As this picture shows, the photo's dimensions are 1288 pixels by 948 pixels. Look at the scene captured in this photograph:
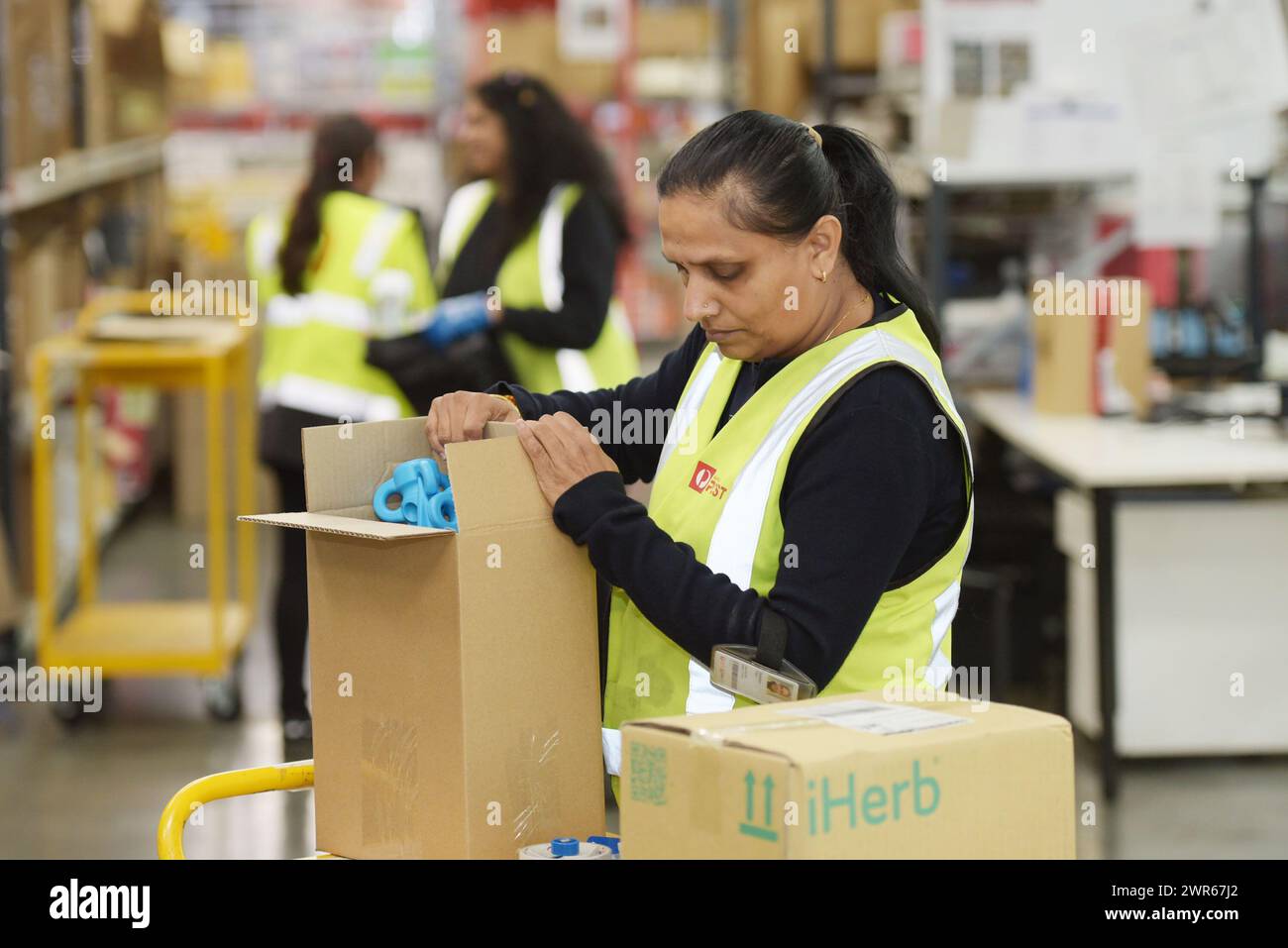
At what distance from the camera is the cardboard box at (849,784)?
138cm

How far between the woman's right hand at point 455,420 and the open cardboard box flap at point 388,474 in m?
0.02

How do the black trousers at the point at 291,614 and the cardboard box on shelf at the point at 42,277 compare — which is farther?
the cardboard box on shelf at the point at 42,277

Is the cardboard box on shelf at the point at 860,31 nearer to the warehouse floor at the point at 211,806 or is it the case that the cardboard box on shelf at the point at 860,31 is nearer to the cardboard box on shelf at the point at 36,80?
the cardboard box on shelf at the point at 36,80

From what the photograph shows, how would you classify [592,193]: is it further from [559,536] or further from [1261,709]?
[559,536]

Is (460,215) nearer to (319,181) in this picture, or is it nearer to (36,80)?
(319,181)

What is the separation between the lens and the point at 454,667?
166 centimetres

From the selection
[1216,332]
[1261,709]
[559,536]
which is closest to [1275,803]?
[1261,709]

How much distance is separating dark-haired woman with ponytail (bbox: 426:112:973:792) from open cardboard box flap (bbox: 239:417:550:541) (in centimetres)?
3

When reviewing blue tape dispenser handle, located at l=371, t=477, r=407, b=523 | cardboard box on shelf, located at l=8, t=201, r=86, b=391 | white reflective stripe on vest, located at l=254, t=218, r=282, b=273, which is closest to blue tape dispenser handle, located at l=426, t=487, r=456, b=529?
blue tape dispenser handle, located at l=371, t=477, r=407, b=523

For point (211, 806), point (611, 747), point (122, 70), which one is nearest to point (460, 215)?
point (211, 806)

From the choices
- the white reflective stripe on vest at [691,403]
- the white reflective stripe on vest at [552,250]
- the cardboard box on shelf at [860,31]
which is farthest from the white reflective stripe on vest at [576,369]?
Answer: the cardboard box on shelf at [860,31]

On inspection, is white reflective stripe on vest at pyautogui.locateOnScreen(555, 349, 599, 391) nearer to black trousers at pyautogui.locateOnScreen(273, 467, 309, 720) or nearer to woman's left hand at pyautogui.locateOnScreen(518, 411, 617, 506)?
black trousers at pyautogui.locateOnScreen(273, 467, 309, 720)

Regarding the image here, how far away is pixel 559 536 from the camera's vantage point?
1.77 m
